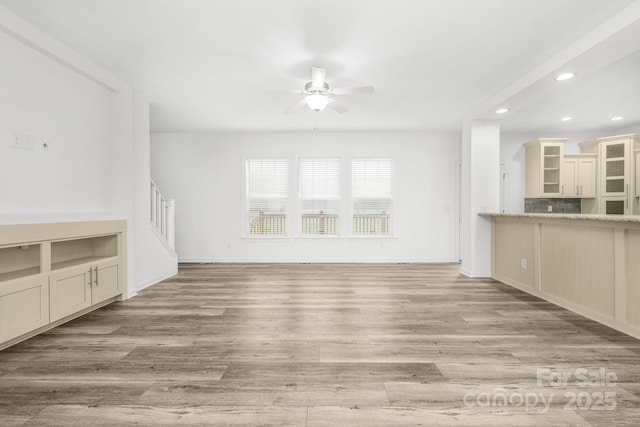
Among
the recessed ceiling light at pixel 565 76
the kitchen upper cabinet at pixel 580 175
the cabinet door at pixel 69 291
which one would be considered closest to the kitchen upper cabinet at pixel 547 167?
the kitchen upper cabinet at pixel 580 175

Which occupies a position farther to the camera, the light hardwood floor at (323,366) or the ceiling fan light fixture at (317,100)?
the ceiling fan light fixture at (317,100)

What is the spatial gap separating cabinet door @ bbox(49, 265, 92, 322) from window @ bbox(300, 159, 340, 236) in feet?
13.4

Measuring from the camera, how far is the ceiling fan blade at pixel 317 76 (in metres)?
3.36

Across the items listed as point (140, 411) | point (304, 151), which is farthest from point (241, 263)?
point (140, 411)

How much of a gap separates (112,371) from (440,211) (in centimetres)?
613

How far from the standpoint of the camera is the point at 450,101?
475 cm

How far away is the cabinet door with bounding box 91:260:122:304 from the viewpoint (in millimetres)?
3402

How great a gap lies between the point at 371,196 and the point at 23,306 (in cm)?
557

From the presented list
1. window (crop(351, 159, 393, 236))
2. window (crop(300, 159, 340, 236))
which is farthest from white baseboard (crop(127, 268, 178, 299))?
window (crop(351, 159, 393, 236))

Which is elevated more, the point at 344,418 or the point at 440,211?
the point at 440,211

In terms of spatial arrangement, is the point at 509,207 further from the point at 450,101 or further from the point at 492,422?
the point at 492,422

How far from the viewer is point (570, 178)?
248 inches

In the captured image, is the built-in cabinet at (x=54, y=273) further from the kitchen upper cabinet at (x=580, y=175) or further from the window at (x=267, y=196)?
the kitchen upper cabinet at (x=580, y=175)

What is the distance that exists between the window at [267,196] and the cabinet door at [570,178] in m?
5.58
